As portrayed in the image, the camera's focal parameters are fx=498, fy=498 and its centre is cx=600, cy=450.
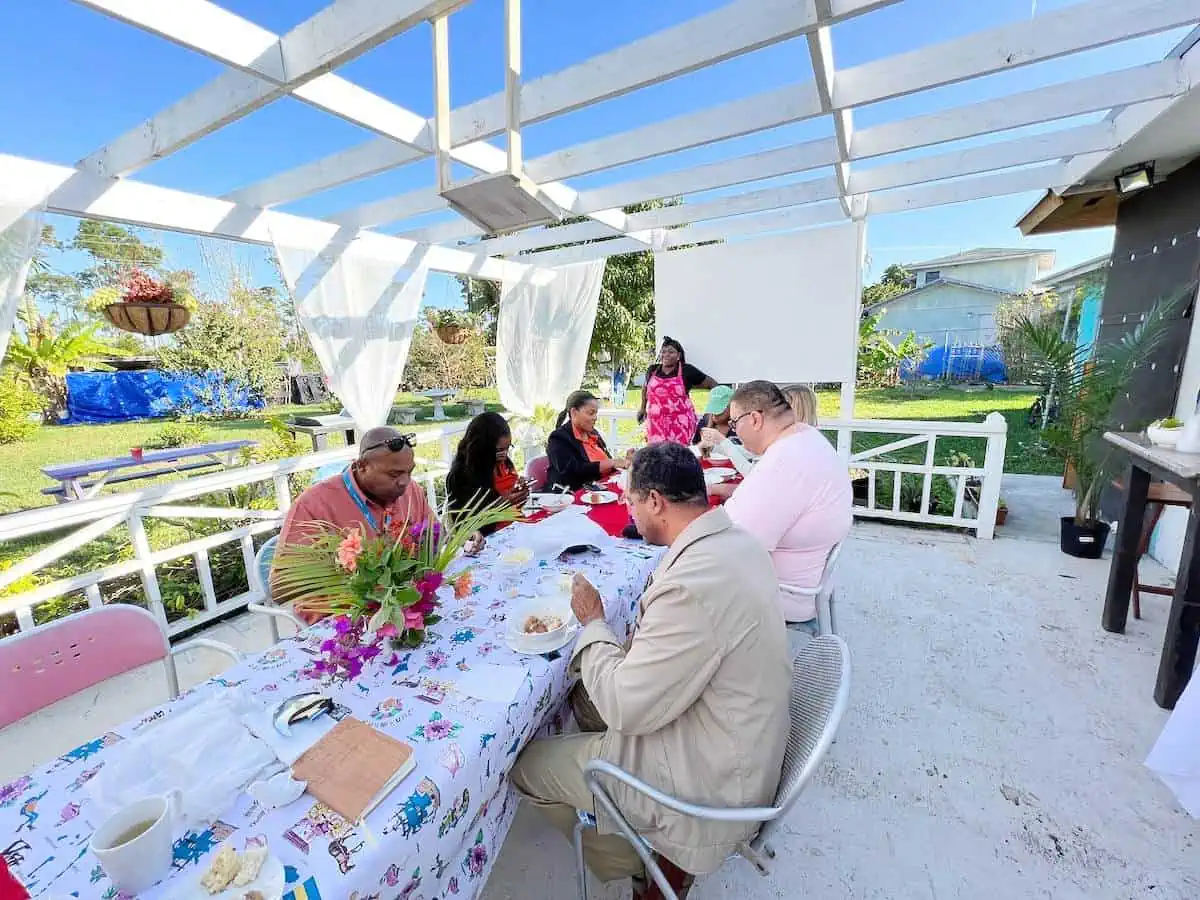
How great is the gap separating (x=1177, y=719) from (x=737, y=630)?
5.79 feet

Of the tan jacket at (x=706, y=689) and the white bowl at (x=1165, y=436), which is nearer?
the tan jacket at (x=706, y=689)

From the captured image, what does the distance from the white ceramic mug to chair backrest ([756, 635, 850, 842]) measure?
39.8 inches

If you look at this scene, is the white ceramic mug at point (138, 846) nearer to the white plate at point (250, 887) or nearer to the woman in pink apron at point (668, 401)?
the white plate at point (250, 887)

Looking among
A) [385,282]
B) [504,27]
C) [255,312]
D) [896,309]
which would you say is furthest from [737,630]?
[896,309]

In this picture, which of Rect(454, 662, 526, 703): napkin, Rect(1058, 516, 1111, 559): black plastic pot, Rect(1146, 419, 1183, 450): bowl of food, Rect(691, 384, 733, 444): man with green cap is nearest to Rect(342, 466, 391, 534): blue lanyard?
Rect(454, 662, 526, 703): napkin

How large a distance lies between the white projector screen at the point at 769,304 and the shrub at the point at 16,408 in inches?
408

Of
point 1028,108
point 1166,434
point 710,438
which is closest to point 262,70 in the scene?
point 710,438

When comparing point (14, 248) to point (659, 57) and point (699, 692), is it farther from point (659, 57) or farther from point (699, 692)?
point (699, 692)

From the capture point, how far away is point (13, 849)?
767 mm

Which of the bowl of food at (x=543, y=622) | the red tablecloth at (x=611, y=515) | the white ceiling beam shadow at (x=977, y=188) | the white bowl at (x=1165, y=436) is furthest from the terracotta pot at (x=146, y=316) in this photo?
the white bowl at (x=1165, y=436)

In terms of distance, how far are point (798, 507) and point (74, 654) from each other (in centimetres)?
214

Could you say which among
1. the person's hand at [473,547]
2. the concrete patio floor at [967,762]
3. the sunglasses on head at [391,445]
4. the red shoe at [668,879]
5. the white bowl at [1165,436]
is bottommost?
the concrete patio floor at [967,762]

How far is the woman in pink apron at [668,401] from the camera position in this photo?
4.19m

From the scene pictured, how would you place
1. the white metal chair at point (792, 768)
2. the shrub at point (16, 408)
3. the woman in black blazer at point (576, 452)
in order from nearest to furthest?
the white metal chair at point (792, 768) < the woman in black blazer at point (576, 452) < the shrub at point (16, 408)
